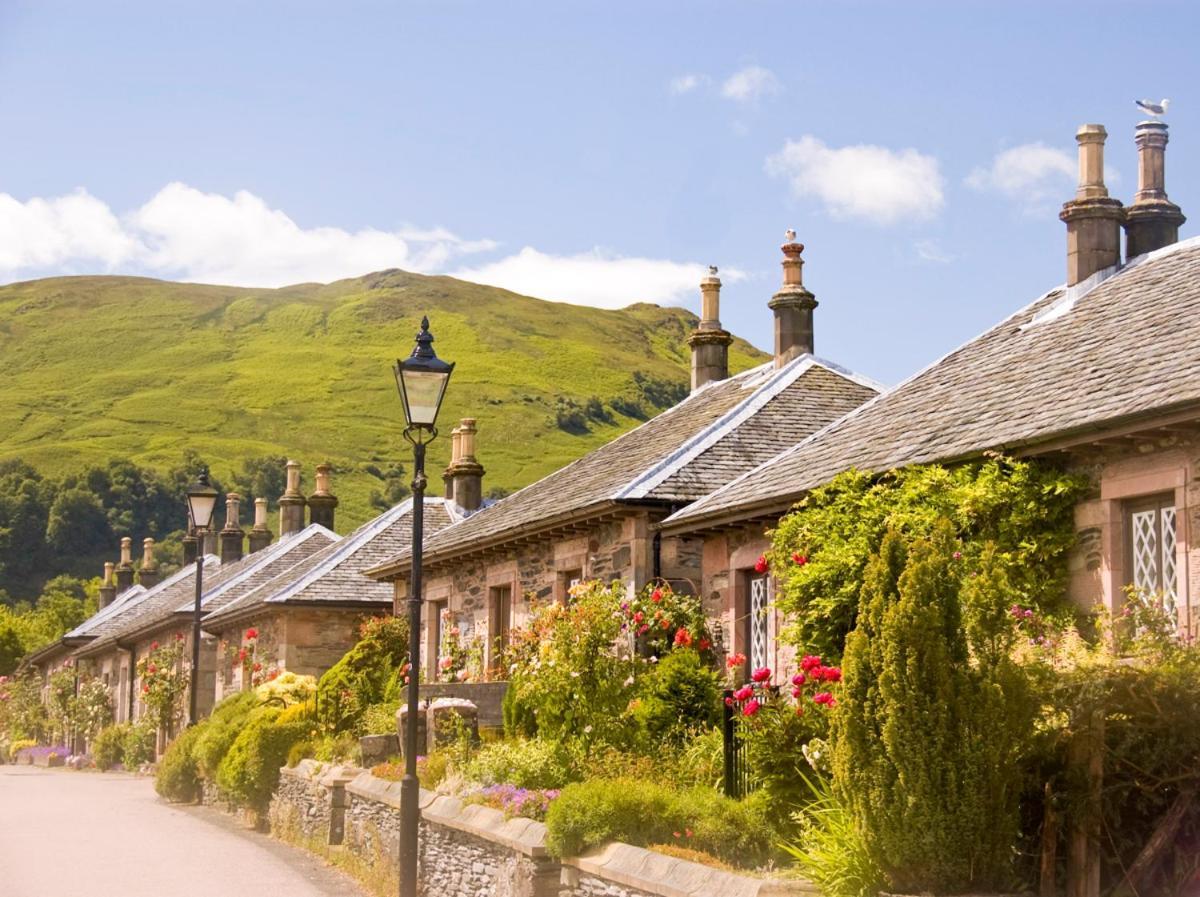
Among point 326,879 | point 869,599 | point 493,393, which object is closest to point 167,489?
point 493,393

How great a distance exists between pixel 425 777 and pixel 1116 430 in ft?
29.5

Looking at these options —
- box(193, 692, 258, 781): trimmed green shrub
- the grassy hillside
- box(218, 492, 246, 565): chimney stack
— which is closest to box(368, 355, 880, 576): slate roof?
box(193, 692, 258, 781): trimmed green shrub

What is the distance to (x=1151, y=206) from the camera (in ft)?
63.3

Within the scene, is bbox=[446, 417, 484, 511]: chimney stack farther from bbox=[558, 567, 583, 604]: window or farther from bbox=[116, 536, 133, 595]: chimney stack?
bbox=[116, 536, 133, 595]: chimney stack

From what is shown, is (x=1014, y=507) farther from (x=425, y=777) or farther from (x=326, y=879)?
(x=326, y=879)

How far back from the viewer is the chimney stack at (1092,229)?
63.2 feet

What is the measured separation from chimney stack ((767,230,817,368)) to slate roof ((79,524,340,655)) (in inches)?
733

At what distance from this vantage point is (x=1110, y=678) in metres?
10.0

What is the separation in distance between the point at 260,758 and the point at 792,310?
1044cm

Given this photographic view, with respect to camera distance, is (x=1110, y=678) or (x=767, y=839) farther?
(x=767, y=839)

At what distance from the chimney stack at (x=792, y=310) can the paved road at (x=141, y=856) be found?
1040 centimetres

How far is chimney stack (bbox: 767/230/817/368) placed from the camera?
82.7 ft

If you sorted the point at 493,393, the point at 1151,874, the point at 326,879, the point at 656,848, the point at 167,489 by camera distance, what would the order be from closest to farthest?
the point at 1151,874, the point at 656,848, the point at 326,879, the point at 167,489, the point at 493,393

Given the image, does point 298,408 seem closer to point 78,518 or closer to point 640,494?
point 78,518
